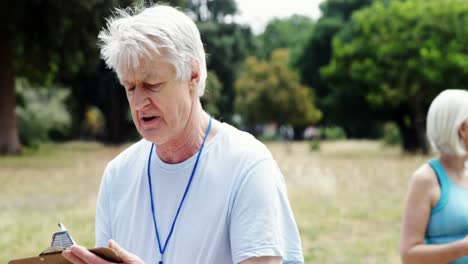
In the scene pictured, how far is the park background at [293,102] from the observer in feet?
36.9

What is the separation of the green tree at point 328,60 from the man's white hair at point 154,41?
117ft

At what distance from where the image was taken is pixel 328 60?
151ft

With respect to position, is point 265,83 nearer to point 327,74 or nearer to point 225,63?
point 225,63

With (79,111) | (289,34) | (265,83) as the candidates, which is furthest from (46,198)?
(289,34)

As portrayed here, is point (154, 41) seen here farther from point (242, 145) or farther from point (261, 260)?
point (261, 260)

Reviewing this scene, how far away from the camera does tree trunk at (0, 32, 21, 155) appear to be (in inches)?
1075

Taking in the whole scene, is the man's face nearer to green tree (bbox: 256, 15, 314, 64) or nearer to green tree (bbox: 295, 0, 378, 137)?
green tree (bbox: 295, 0, 378, 137)

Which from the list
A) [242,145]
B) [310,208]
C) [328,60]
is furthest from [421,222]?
[328,60]

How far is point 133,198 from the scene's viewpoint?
2.33 meters

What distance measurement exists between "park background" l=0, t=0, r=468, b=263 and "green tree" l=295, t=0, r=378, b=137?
3.3 inches

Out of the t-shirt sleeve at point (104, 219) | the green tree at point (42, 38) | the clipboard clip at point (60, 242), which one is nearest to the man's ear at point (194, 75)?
the t-shirt sleeve at point (104, 219)

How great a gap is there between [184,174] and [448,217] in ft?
4.57

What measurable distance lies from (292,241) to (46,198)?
41.9ft

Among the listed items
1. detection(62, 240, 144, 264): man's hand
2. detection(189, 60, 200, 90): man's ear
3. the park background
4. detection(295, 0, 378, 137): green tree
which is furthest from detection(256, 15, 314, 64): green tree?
detection(62, 240, 144, 264): man's hand
